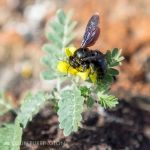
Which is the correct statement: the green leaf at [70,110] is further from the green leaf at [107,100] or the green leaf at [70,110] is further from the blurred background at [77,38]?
the blurred background at [77,38]

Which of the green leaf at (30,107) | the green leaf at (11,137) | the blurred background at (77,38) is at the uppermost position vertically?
the blurred background at (77,38)

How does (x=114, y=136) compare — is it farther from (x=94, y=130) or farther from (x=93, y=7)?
(x=93, y=7)

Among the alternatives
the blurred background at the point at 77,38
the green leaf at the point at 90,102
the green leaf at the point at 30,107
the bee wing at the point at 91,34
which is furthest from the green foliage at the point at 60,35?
the blurred background at the point at 77,38

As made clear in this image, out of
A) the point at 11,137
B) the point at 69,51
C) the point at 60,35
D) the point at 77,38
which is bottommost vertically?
the point at 11,137

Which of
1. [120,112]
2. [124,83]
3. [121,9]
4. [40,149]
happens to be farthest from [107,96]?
[121,9]

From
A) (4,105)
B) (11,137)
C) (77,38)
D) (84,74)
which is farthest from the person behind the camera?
(77,38)

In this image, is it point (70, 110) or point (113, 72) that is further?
point (113, 72)

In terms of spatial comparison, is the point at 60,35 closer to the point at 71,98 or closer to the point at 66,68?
the point at 66,68

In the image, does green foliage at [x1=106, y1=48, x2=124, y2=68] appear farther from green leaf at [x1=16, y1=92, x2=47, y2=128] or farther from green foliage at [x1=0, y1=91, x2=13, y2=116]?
green foliage at [x1=0, y1=91, x2=13, y2=116]

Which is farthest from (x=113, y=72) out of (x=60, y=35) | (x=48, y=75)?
A: (x=60, y=35)
